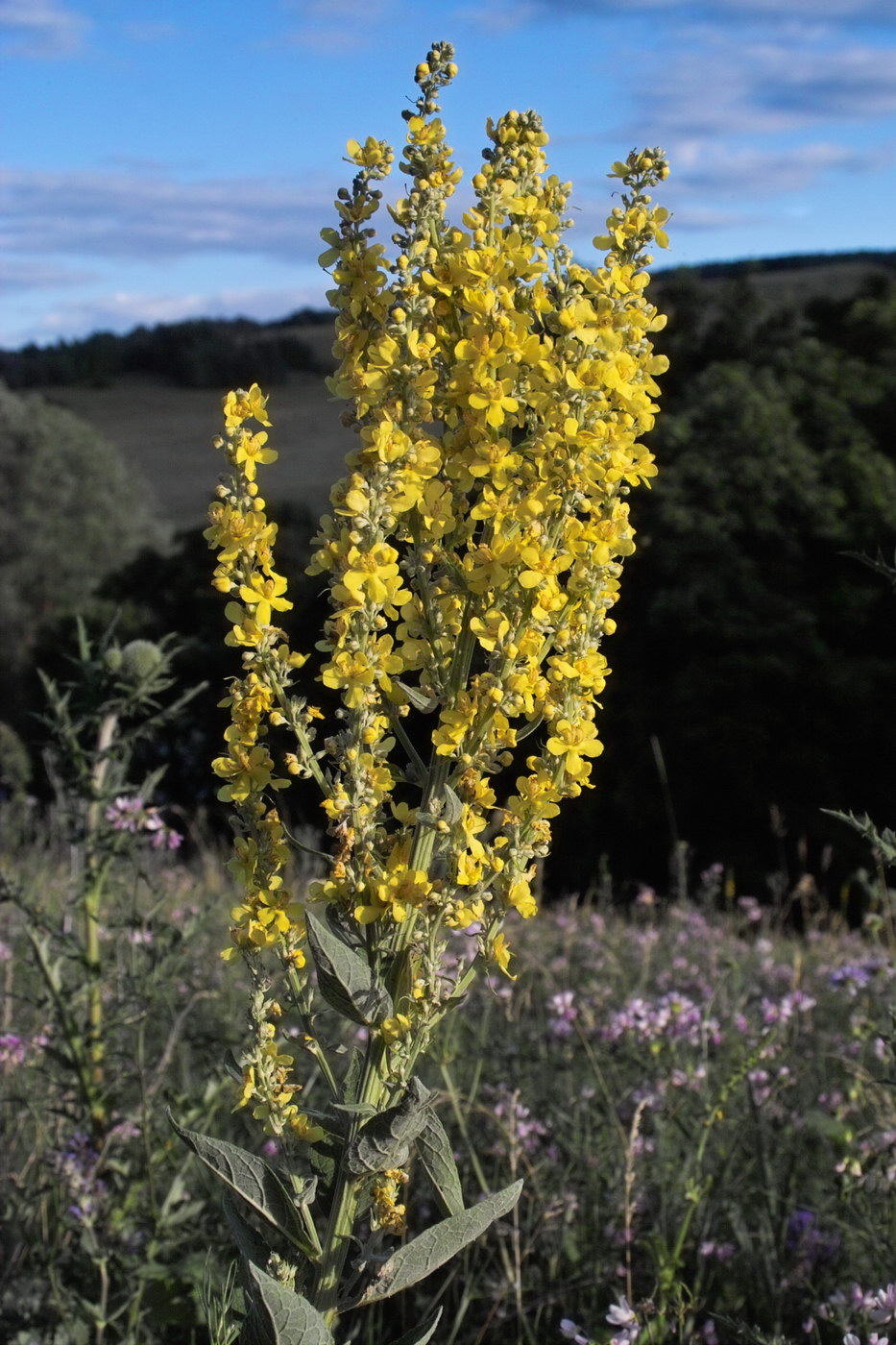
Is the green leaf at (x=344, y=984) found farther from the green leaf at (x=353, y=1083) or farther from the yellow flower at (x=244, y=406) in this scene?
the yellow flower at (x=244, y=406)

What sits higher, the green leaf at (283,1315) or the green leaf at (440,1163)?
the green leaf at (440,1163)

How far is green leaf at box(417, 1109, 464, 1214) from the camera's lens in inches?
68.9

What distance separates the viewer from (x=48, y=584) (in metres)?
32.7

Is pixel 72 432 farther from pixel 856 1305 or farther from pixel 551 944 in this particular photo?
pixel 856 1305

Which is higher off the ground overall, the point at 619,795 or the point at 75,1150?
the point at 75,1150

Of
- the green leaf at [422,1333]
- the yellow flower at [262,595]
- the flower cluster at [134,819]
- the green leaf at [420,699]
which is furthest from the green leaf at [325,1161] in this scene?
the flower cluster at [134,819]

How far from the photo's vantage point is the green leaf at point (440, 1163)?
5.74 ft

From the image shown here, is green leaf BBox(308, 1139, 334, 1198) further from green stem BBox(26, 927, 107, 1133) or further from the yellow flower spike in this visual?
green stem BBox(26, 927, 107, 1133)

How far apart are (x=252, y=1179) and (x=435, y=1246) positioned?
0.87 feet

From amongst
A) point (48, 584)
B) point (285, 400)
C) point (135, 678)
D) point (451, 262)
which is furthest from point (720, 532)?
point (285, 400)

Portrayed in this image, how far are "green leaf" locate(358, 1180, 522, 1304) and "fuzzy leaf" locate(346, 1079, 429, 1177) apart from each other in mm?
122

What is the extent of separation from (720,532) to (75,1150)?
13.8m

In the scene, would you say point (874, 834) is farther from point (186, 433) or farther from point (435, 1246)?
point (186, 433)

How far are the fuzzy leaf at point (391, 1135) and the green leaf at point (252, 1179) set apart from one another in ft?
0.42
